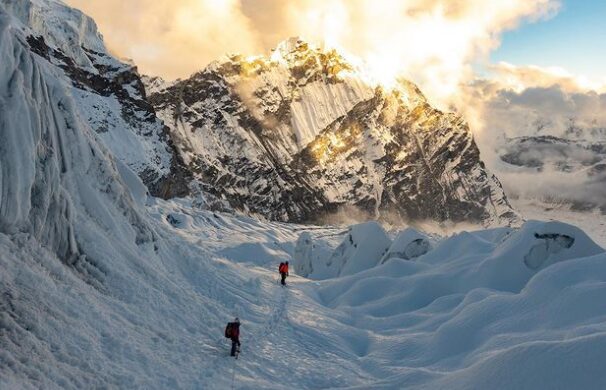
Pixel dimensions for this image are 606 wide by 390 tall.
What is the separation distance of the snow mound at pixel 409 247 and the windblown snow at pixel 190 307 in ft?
59.2

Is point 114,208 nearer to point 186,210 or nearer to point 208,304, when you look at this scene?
point 208,304

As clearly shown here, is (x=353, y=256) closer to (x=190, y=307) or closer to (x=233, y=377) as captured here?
(x=190, y=307)

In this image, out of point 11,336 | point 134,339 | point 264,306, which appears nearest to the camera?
point 11,336

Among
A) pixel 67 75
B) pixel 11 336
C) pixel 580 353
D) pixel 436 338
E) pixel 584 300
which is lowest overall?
pixel 11 336

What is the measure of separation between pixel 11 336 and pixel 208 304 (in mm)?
11660

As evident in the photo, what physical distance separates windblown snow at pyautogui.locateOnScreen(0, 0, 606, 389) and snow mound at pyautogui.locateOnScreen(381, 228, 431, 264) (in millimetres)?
18030

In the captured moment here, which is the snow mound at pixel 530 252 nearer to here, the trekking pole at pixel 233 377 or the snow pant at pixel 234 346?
the snow pant at pixel 234 346

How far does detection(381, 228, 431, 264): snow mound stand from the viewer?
5012 cm

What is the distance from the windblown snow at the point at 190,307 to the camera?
11273 millimetres

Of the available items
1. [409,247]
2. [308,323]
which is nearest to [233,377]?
[308,323]

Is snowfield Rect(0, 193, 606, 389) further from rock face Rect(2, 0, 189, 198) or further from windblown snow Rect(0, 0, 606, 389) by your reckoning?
rock face Rect(2, 0, 189, 198)

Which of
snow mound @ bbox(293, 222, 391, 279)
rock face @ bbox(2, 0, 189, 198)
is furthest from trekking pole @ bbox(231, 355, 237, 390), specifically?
rock face @ bbox(2, 0, 189, 198)

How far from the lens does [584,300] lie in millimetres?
18266

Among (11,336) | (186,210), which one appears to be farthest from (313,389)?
(186,210)
